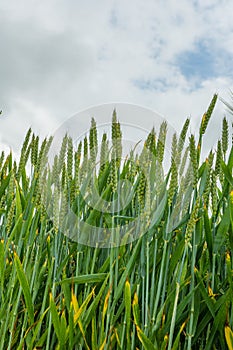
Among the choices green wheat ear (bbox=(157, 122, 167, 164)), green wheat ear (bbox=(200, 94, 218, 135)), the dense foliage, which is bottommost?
the dense foliage

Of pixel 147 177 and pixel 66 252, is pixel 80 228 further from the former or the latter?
pixel 147 177

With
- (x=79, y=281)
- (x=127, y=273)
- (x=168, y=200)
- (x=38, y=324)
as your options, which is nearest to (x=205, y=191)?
(x=168, y=200)

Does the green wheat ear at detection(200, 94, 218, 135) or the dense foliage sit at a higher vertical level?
the green wheat ear at detection(200, 94, 218, 135)

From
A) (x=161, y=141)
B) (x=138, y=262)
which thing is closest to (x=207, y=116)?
(x=161, y=141)

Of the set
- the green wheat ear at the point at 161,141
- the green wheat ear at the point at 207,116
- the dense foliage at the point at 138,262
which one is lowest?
the dense foliage at the point at 138,262

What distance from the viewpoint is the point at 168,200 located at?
40.3 inches

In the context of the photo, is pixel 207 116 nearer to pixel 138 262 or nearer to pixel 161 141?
pixel 161 141

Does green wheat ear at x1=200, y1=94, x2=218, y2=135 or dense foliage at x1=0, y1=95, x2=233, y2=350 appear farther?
green wheat ear at x1=200, y1=94, x2=218, y2=135

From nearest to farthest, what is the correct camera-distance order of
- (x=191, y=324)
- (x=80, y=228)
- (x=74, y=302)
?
(x=191, y=324) < (x=74, y=302) < (x=80, y=228)

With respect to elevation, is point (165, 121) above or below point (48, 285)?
above

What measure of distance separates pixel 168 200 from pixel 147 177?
0.26 ft

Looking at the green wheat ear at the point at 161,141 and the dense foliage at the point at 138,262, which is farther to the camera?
the green wheat ear at the point at 161,141

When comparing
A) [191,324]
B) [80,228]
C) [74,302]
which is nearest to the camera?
[191,324]

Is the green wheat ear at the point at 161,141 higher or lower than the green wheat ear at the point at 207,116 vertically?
lower
